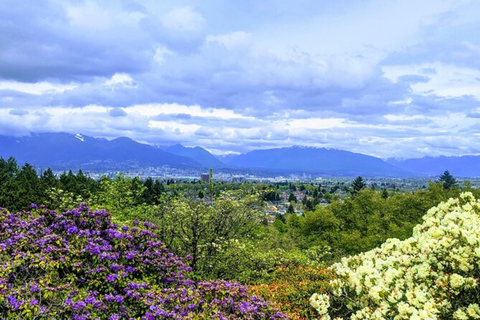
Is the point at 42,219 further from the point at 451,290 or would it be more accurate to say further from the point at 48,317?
the point at 451,290

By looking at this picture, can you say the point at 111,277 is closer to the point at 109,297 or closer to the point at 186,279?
Result: the point at 109,297

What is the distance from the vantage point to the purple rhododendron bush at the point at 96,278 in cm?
495

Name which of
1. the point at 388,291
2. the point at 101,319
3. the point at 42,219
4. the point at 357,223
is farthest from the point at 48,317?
the point at 357,223

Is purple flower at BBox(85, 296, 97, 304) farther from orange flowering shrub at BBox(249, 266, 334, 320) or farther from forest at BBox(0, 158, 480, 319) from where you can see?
orange flowering shrub at BBox(249, 266, 334, 320)

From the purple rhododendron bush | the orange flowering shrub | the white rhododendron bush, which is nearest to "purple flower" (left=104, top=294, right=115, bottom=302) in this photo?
the purple rhododendron bush

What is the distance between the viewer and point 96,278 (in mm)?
5691

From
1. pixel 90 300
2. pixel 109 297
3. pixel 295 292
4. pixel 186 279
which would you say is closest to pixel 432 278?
pixel 295 292

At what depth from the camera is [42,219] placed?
6.84m

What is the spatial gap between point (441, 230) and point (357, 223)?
2732 centimetres

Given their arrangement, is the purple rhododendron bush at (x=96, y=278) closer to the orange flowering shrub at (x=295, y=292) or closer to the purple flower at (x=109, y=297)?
the purple flower at (x=109, y=297)

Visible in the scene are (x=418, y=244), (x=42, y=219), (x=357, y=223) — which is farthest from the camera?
(x=357, y=223)

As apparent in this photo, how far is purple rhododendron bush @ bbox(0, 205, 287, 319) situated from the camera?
4945mm

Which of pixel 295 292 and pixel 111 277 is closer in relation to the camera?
pixel 111 277

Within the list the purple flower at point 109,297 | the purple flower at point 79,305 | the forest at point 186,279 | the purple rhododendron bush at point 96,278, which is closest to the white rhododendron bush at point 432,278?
the forest at point 186,279
